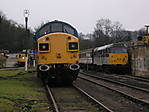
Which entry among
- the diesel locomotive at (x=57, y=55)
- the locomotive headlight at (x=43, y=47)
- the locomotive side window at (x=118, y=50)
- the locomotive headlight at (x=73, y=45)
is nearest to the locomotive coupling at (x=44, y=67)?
the diesel locomotive at (x=57, y=55)

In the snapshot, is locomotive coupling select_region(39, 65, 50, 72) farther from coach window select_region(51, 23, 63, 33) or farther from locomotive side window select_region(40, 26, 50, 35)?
coach window select_region(51, 23, 63, 33)

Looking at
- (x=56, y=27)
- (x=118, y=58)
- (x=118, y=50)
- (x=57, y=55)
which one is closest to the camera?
(x=57, y=55)

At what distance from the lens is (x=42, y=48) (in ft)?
55.5

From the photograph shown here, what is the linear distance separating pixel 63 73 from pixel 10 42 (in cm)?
7251

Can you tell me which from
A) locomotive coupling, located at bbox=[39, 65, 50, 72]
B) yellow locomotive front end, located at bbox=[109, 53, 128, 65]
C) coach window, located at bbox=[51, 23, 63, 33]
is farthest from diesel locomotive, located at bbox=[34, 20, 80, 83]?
yellow locomotive front end, located at bbox=[109, 53, 128, 65]

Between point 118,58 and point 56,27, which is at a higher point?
point 56,27

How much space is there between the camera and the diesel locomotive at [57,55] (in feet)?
55.5

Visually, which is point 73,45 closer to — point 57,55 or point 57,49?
point 57,49

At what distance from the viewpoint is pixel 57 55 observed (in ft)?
55.9

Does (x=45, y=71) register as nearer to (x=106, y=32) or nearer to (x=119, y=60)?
(x=119, y=60)

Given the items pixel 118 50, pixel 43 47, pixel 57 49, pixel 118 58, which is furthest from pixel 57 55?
pixel 118 50

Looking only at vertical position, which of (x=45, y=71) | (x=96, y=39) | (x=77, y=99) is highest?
(x=96, y=39)

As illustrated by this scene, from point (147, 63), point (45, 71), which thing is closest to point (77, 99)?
point (45, 71)

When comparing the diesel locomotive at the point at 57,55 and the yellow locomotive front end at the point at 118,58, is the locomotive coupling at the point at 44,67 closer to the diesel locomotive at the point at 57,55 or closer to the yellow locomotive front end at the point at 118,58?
the diesel locomotive at the point at 57,55
